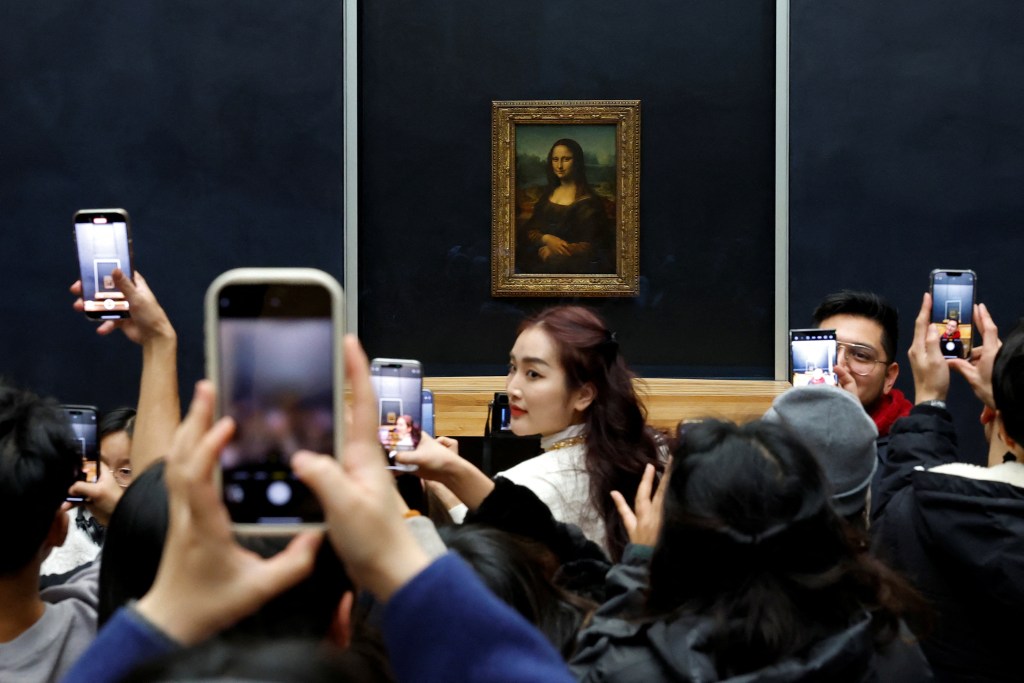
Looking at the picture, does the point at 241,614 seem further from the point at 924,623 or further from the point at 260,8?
the point at 260,8

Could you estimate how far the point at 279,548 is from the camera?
4.64ft

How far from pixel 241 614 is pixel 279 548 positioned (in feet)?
1.22

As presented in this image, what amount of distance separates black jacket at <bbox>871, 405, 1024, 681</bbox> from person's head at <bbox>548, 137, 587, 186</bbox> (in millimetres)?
5652

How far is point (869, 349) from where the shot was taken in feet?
16.5

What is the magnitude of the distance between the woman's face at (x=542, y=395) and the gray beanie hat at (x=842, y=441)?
Answer: 123 cm

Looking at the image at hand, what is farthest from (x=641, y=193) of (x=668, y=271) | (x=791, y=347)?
(x=791, y=347)

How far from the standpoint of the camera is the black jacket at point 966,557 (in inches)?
99.0

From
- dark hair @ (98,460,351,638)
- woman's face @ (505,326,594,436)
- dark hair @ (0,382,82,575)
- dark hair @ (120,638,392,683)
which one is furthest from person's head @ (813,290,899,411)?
dark hair @ (120,638,392,683)

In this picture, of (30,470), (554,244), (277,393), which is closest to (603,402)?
(30,470)

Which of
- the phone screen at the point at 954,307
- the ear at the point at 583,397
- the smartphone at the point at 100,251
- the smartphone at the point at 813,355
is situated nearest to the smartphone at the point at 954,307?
the phone screen at the point at 954,307

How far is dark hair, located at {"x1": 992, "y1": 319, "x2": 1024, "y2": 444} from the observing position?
266 cm

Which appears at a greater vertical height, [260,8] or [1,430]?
[260,8]

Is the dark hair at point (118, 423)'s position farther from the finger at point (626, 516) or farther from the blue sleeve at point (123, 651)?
the blue sleeve at point (123, 651)

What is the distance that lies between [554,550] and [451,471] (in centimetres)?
44
